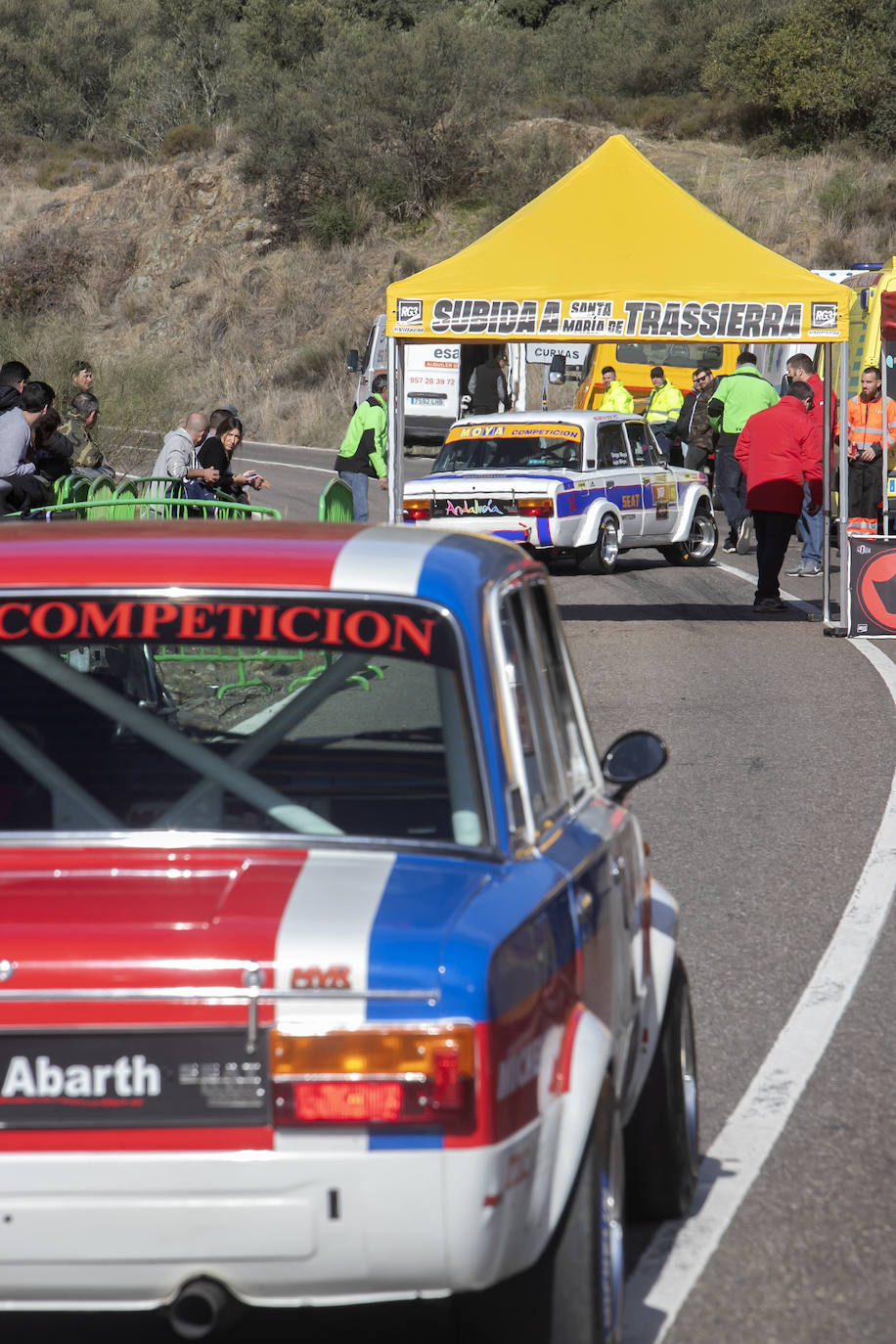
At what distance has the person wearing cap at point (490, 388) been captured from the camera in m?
31.4

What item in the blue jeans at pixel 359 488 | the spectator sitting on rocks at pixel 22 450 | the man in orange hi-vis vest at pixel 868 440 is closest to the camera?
the spectator sitting on rocks at pixel 22 450

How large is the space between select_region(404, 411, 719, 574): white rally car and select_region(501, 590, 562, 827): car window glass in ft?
44.4

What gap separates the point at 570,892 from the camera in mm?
3332

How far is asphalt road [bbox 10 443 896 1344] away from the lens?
3.82 metres

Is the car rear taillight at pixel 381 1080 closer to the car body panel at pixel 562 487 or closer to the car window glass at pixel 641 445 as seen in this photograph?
the car body panel at pixel 562 487

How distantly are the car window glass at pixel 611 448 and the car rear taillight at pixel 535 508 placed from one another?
4.45 feet

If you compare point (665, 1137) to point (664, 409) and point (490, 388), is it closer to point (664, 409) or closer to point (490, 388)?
point (664, 409)

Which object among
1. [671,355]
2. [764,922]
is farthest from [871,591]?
[671,355]

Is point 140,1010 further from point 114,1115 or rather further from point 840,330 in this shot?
point 840,330

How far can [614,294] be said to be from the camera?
1557 cm

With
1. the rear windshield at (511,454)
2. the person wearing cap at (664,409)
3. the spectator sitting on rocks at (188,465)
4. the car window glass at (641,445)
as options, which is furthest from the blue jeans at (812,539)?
the spectator sitting on rocks at (188,465)

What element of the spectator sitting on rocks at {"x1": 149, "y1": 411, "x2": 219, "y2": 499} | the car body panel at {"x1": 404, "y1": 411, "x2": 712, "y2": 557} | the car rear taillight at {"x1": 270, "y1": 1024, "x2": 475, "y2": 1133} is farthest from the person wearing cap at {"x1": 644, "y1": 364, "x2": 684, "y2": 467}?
the car rear taillight at {"x1": 270, "y1": 1024, "x2": 475, "y2": 1133}

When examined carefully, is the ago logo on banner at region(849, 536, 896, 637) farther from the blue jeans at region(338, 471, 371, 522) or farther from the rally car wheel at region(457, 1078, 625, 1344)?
the rally car wheel at region(457, 1078, 625, 1344)

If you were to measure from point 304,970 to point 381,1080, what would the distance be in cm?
20
